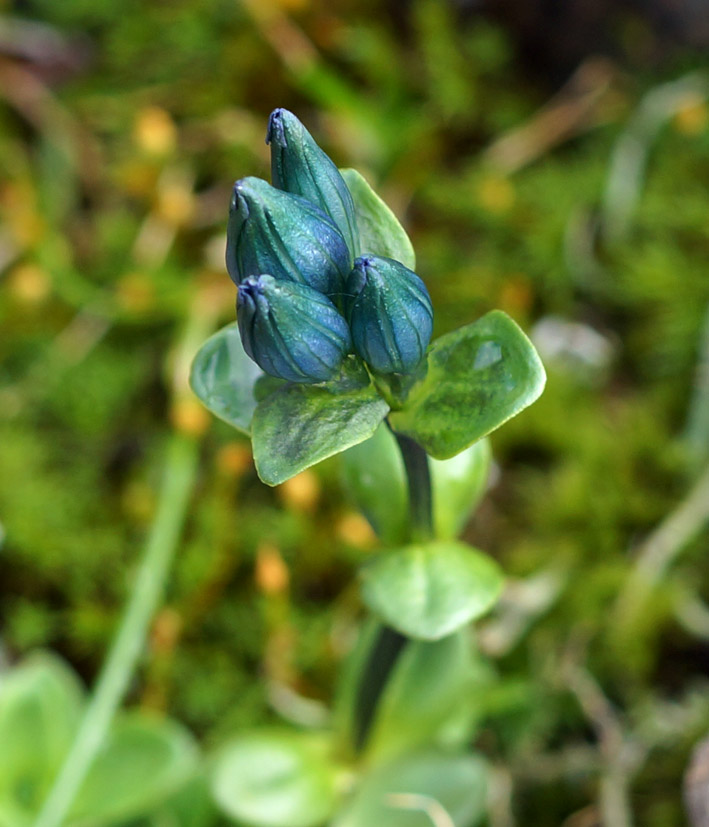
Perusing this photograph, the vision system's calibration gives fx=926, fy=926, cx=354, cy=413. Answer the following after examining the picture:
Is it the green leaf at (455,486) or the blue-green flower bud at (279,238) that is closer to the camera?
the blue-green flower bud at (279,238)

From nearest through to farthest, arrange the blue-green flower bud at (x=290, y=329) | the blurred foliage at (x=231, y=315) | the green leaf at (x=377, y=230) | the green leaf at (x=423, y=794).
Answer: the blue-green flower bud at (x=290, y=329) < the green leaf at (x=377, y=230) < the green leaf at (x=423, y=794) < the blurred foliage at (x=231, y=315)

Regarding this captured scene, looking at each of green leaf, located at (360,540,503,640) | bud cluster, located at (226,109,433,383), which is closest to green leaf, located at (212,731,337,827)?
green leaf, located at (360,540,503,640)

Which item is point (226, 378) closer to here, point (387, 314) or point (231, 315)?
point (387, 314)

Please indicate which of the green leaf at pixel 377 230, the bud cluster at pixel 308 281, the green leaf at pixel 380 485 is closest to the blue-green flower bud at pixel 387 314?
the bud cluster at pixel 308 281

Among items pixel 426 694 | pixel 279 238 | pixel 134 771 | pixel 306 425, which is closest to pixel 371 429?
pixel 306 425

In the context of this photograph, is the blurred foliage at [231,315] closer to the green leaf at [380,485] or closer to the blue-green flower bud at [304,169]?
the green leaf at [380,485]

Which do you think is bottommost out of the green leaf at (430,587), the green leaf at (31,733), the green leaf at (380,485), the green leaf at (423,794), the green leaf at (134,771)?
the green leaf at (423,794)

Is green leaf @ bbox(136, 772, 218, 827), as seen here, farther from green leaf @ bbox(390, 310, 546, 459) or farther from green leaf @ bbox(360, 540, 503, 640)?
green leaf @ bbox(390, 310, 546, 459)

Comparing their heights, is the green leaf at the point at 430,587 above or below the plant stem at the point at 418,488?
below

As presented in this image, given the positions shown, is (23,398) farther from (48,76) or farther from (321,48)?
(321,48)
